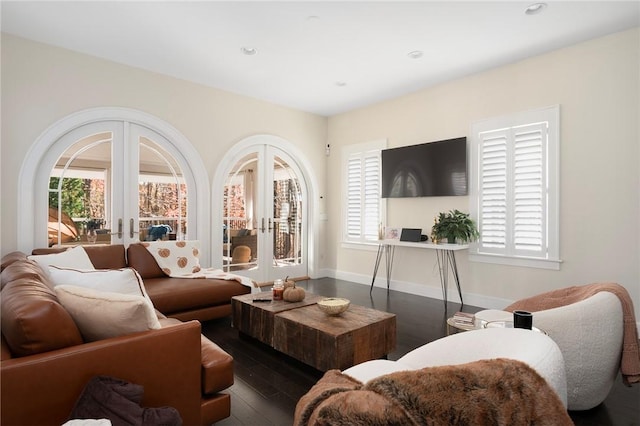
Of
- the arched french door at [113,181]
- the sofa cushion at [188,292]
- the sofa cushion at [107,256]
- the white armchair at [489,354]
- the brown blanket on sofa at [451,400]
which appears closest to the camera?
the brown blanket on sofa at [451,400]

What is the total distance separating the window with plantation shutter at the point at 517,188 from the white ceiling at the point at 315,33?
2.70 ft

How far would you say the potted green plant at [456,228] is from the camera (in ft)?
14.3

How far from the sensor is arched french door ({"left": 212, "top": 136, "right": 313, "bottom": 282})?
17.1 feet

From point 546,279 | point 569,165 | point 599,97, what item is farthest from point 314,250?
point 599,97

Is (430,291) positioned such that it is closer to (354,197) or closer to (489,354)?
(354,197)

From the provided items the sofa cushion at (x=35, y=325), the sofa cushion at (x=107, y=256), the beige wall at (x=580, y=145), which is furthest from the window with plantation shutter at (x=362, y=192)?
the sofa cushion at (x=35, y=325)

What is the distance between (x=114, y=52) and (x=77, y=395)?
12.9 ft

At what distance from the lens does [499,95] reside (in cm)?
427

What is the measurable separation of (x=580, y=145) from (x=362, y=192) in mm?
3026

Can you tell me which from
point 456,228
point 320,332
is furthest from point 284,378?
point 456,228

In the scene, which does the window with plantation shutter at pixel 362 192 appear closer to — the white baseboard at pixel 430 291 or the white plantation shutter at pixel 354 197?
the white plantation shutter at pixel 354 197

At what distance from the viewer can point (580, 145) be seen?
3.67 metres

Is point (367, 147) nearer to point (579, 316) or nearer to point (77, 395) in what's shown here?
point (579, 316)

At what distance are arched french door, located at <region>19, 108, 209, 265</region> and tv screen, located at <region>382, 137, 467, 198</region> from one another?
2817 mm
